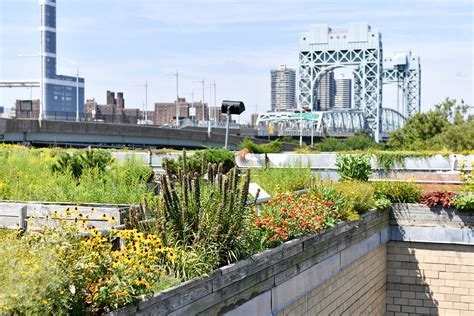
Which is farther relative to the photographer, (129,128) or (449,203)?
(129,128)

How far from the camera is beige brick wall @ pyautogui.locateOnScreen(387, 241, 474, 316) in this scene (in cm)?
1802

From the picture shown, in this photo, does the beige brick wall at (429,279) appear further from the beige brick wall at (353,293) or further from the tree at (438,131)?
the tree at (438,131)

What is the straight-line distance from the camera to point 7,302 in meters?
5.82

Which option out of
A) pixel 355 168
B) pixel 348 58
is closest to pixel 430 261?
pixel 355 168

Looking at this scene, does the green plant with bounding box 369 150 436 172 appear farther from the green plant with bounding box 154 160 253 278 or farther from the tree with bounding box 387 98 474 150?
the tree with bounding box 387 98 474 150

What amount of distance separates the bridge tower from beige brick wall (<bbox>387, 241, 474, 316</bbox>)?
166614 mm

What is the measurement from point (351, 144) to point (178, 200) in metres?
94.4

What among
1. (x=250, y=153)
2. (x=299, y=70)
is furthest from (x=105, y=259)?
(x=299, y=70)

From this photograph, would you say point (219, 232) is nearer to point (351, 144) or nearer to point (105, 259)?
point (105, 259)

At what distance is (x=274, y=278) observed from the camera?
1034cm

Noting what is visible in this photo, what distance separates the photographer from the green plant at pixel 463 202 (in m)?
17.4

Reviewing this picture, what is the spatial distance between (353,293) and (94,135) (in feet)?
145

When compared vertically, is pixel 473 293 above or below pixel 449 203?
below

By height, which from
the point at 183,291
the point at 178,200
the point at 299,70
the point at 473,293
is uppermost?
the point at 299,70
